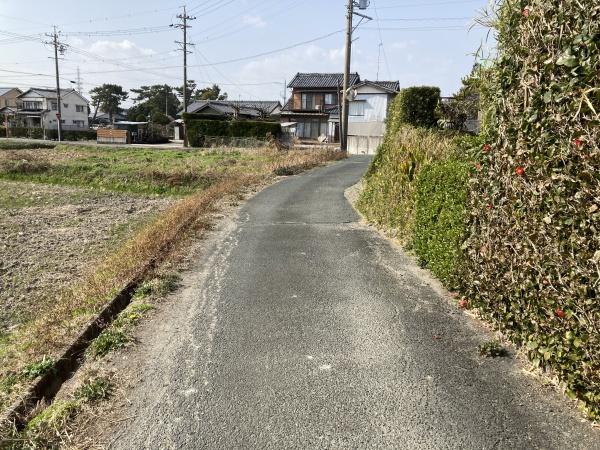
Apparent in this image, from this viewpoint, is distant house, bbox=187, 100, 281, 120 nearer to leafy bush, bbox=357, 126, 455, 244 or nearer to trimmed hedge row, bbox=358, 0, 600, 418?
leafy bush, bbox=357, 126, 455, 244

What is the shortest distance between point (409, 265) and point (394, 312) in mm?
1911

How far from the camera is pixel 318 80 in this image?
51.1 m

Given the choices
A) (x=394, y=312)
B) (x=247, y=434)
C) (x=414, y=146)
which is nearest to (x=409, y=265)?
(x=394, y=312)

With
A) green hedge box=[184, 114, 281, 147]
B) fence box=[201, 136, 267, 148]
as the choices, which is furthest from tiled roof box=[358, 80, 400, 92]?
fence box=[201, 136, 267, 148]

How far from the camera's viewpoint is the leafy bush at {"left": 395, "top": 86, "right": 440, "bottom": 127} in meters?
12.2

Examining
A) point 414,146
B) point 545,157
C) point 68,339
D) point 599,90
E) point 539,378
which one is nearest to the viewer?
point 599,90

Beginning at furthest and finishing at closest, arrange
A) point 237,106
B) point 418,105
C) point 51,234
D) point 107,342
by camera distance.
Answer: point 237,106 → point 418,105 → point 51,234 → point 107,342

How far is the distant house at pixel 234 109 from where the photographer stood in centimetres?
5195

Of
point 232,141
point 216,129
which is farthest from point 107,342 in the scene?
point 216,129

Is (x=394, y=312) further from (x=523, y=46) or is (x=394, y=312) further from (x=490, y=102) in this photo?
(x=523, y=46)

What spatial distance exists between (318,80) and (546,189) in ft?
164

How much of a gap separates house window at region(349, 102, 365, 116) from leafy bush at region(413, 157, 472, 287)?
36.2m

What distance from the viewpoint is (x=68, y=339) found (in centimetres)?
432

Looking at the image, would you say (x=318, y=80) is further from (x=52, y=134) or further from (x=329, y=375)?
(x=329, y=375)
